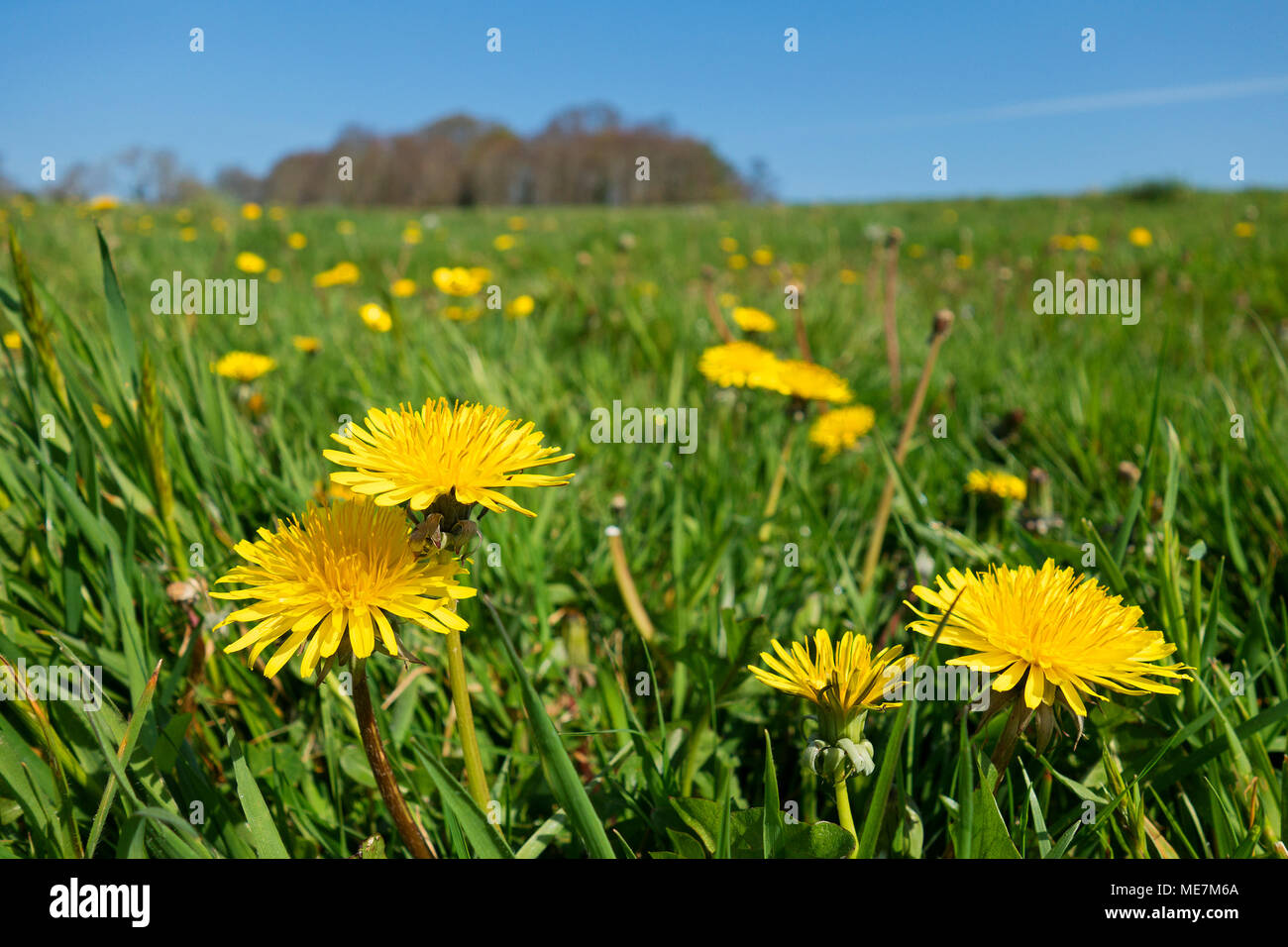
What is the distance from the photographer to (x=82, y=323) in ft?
4.55

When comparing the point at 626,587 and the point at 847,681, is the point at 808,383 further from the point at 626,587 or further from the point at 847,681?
the point at 847,681

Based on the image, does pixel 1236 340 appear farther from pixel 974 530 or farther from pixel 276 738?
pixel 276 738

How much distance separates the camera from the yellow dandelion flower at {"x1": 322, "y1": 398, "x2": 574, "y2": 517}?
2.19ft

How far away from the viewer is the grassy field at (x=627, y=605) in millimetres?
805

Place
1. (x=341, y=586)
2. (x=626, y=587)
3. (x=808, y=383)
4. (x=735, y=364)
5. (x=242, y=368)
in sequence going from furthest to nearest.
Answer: (x=242, y=368) → (x=735, y=364) → (x=808, y=383) → (x=626, y=587) → (x=341, y=586)

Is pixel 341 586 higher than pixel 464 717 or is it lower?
higher

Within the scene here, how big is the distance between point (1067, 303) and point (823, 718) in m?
2.96

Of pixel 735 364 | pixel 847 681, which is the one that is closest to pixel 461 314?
pixel 735 364

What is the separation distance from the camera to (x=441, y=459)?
68 centimetres

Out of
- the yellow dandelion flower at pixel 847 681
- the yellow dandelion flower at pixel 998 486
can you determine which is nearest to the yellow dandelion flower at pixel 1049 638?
the yellow dandelion flower at pixel 847 681

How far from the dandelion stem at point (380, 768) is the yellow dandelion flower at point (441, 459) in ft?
0.57

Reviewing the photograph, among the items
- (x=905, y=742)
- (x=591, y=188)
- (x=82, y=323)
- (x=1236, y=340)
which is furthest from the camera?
(x=591, y=188)

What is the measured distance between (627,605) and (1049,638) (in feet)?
2.27
